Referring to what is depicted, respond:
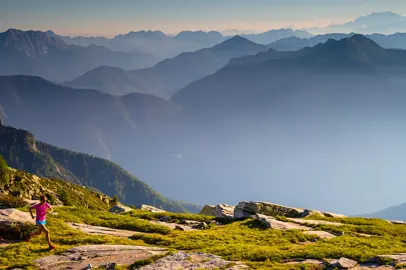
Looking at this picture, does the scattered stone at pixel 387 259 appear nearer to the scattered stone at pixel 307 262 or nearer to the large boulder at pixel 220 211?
the scattered stone at pixel 307 262

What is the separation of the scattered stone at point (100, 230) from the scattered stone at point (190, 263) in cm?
998

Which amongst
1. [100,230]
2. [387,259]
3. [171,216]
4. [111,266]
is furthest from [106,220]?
[387,259]

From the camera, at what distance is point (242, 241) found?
110 feet

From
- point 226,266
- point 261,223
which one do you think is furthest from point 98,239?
point 261,223

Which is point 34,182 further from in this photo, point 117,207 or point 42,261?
point 42,261

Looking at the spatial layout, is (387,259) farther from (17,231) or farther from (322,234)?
(17,231)

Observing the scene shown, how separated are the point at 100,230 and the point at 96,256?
31.6ft

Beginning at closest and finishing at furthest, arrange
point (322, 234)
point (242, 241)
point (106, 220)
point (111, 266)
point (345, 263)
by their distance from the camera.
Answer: point (111, 266) < point (345, 263) < point (242, 241) < point (322, 234) < point (106, 220)

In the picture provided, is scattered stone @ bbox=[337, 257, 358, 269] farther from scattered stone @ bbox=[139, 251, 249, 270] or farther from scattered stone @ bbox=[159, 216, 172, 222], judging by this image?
scattered stone @ bbox=[159, 216, 172, 222]

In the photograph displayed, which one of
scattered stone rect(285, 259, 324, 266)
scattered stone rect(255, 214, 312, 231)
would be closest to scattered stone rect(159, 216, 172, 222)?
scattered stone rect(255, 214, 312, 231)

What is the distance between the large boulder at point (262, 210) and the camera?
49.8 m

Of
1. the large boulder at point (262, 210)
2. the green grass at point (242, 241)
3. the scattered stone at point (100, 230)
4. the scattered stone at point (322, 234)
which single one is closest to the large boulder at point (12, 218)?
the green grass at point (242, 241)

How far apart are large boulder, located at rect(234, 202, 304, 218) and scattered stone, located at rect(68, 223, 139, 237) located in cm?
1575

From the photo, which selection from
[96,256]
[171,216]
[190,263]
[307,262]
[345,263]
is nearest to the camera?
[345,263]
